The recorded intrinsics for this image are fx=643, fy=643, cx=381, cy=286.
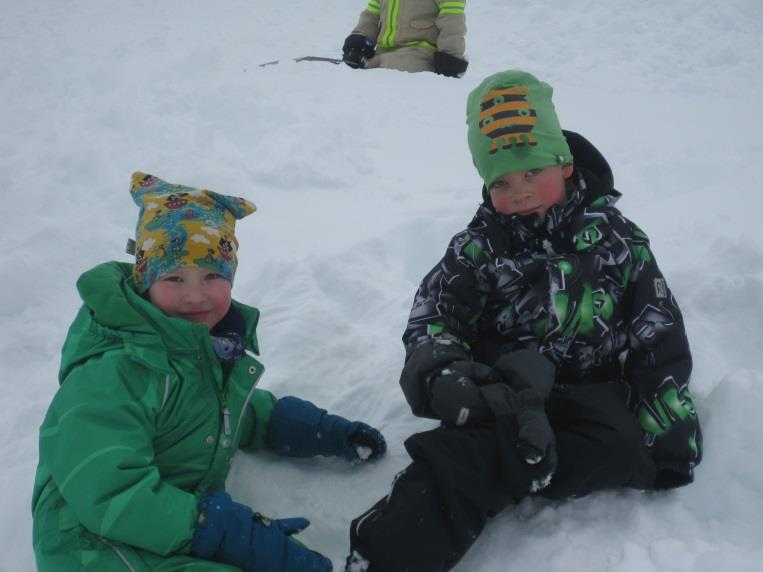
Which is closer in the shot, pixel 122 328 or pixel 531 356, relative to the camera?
pixel 122 328

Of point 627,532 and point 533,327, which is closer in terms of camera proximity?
point 627,532

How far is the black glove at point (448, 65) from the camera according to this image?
5.69 meters

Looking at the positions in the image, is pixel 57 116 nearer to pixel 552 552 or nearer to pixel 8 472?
pixel 8 472

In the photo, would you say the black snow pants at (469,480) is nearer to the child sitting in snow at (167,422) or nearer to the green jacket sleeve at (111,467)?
the child sitting in snow at (167,422)

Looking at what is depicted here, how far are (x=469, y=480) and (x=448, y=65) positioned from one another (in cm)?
479

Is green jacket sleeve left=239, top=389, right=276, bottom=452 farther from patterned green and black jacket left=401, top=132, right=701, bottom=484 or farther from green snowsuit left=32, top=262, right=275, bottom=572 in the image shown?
patterned green and black jacket left=401, top=132, right=701, bottom=484

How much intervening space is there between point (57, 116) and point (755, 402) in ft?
15.6

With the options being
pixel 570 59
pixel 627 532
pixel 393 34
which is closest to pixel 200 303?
pixel 627 532

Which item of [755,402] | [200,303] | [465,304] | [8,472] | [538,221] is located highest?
[538,221]

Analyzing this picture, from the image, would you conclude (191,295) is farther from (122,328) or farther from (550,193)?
(550,193)

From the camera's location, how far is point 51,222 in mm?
3482

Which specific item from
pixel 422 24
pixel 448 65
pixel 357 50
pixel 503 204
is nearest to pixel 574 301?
pixel 503 204

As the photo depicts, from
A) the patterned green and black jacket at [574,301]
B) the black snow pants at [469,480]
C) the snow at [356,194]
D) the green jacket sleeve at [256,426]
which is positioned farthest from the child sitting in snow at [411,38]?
the black snow pants at [469,480]

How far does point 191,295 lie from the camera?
1815 millimetres
